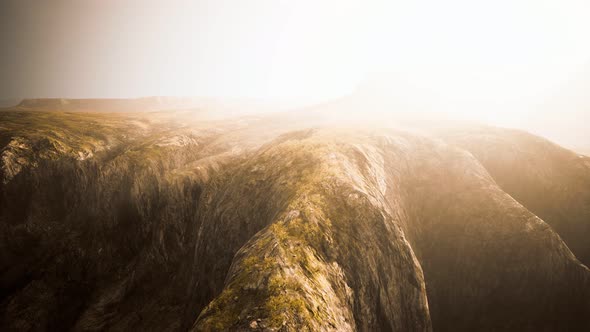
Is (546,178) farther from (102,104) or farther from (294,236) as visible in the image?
(102,104)

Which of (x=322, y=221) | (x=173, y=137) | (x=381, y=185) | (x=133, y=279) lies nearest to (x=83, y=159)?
(x=173, y=137)

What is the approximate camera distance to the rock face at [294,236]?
1795 centimetres

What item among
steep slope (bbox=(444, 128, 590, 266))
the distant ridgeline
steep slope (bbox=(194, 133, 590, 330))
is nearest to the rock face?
steep slope (bbox=(194, 133, 590, 330))

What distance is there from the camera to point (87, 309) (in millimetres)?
34406

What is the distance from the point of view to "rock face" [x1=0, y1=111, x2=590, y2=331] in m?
18.0

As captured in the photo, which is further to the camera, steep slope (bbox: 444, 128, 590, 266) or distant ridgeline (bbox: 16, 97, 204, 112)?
distant ridgeline (bbox: 16, 97, 204, 112)

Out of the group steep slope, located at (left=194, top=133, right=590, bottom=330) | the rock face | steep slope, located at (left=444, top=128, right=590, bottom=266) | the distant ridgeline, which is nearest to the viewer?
steep slope, located at (left=194, top=133, right=590, bottom=330)

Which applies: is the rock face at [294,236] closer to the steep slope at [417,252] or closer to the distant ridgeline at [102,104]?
the steep slope at [417,252]

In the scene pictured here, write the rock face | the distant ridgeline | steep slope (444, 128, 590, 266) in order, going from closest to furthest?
the rock face
steep slope (444, 128, 590, 266)
the distant ridgeline

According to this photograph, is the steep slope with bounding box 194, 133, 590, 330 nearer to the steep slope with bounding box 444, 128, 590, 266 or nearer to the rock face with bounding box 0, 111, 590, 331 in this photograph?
the rock face with bounding box 0, 111, 590, 331

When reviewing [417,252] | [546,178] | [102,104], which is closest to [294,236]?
[417,252]

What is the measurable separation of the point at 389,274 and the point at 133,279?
39736mm

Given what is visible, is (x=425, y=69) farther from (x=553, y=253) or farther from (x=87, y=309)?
(x=87, y=309)

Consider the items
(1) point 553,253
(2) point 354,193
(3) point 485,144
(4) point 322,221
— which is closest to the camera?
(4) point 322,221
